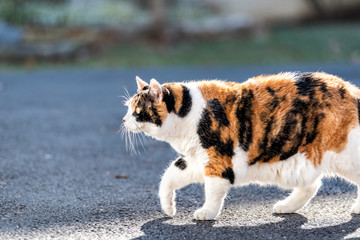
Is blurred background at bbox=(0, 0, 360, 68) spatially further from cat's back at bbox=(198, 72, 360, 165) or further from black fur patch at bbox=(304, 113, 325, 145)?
black fur patch at bbox=(304, 113, 325, 145)

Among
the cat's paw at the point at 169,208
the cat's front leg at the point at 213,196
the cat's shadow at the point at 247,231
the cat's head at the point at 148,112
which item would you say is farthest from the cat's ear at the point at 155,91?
the cat's shadow at the point at 247,231

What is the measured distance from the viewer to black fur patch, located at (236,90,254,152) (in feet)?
11.5

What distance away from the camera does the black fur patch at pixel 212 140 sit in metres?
3.48

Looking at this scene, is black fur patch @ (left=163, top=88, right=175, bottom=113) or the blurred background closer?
black fur patch @ (left=163, top=88, right=175, bottom=113)

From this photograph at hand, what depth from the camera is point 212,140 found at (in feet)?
11.4

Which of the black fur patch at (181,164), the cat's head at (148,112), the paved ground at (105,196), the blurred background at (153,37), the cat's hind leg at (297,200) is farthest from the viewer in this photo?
the blurred background at (153,37)

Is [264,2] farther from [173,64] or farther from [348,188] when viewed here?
[348,188]

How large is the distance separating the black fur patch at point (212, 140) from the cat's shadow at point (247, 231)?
519 millimetres

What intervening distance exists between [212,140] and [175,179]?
43 centimetres

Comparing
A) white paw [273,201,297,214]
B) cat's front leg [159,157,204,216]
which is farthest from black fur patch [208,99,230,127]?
white paw [273,201,297,214]

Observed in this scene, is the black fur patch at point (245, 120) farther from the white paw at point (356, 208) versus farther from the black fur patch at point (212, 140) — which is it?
the white paw at point (356, 208)

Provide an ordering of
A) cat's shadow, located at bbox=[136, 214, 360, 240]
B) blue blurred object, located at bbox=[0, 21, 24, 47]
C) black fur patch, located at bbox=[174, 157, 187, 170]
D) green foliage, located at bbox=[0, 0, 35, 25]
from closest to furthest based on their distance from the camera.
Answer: cat's shadow, located at bbox=[136, 214, 360, 240], black fur patch, located at bbox=[174, 157, 187, 170], blue blurred object, located at bbox=[0, 21, 24, 47], green foliage, located at bbox=[0, 0, 35, 25]

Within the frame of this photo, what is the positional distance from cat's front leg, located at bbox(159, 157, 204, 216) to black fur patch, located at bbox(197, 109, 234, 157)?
0.21m

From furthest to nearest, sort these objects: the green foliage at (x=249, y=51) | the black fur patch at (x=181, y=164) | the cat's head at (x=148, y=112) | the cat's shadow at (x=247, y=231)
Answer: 1. the green foliage at (x=249, y=51)
2. the black fur patch at (x=181, y=164)
3. the cat's head at (x=148, y=112)
4. the cat's shadow at (x=247, y=231)
